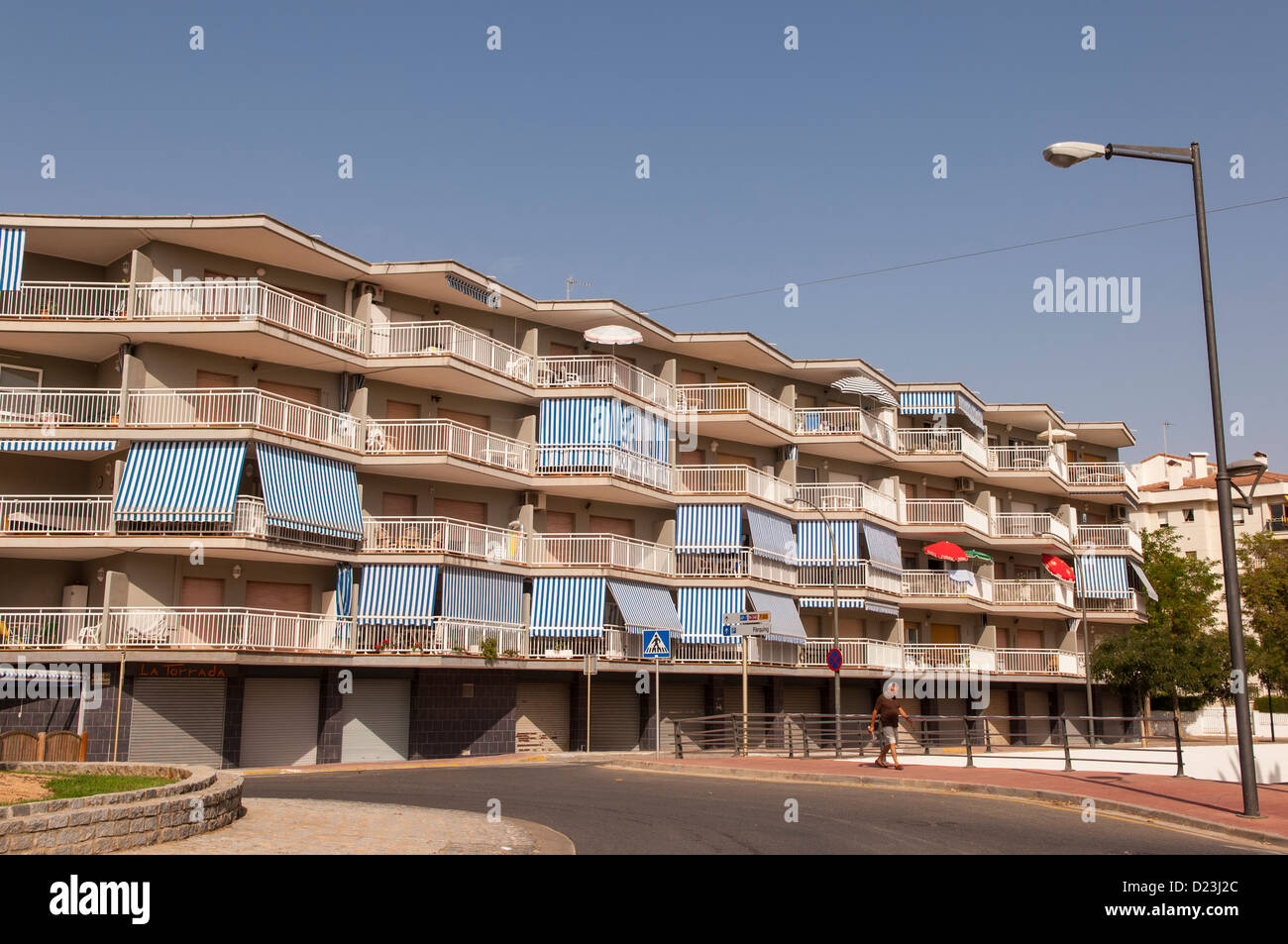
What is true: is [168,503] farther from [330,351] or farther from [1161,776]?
[1161,776]

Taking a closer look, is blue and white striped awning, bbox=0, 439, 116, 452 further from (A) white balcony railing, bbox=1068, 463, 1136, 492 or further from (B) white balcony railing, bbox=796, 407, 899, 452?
(A) white balcony railing, bbox=1068, 463, 1136, 492

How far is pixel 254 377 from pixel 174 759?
9.80 metres

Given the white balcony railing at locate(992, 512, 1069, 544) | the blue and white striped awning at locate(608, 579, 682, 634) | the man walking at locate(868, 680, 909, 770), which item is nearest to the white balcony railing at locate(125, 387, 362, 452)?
the blue and white striped awning at locate(608, 579, 682, 634)

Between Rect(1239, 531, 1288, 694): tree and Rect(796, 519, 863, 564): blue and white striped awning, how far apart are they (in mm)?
22252

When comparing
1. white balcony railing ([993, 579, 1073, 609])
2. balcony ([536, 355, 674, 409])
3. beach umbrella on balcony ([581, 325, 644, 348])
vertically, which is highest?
beach umbrella on balcony ([581, 325, 644, 348])

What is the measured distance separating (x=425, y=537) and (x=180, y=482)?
671cm

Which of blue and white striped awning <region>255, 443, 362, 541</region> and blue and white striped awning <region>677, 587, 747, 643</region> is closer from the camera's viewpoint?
blue and white striped awning <region>255, 443, 362, 541</region>

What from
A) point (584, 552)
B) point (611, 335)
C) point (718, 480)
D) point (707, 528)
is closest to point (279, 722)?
point (584, 552)

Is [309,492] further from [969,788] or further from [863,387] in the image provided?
[863,387]

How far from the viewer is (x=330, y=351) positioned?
102 ft

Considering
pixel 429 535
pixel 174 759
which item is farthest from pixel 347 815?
pixel 429 535

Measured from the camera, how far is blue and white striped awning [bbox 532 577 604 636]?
3428cm

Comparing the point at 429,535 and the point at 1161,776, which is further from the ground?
the point at 429,535
